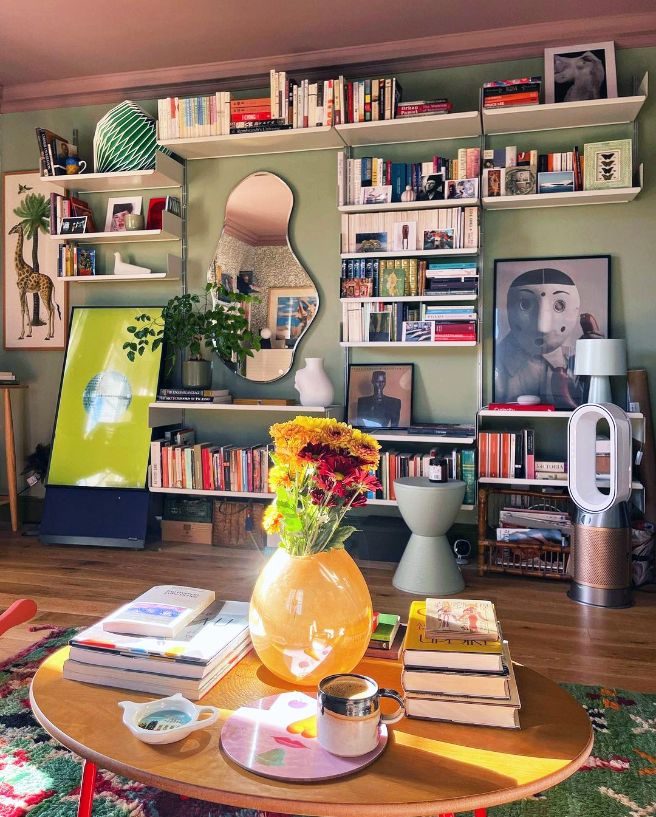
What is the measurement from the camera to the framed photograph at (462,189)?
12.2 ft

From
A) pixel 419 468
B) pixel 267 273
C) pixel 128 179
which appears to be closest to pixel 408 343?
pixel 419 468

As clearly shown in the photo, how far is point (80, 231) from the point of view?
14.3ft

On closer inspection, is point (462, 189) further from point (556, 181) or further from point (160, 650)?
point (160, 650)

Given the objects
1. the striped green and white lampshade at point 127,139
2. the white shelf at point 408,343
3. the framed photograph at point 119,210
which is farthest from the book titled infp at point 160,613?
the framed photograph at point 119,210

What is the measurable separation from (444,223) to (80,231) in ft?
7.43

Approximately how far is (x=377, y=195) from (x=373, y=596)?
2.15m

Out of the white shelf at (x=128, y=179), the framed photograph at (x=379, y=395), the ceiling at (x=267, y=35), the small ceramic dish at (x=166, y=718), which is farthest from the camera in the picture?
the white shelf at (x=128, y=179)

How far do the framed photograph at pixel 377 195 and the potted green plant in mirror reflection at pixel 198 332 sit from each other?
91 centimetres

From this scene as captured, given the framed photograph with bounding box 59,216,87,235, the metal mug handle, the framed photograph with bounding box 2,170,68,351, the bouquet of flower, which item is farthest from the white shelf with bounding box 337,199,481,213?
the metal mug handle

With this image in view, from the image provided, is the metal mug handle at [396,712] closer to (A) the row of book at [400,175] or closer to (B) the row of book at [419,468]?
(B) the row of book at [419,468]

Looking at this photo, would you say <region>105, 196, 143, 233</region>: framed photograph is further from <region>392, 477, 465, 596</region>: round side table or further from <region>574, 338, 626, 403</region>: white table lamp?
<region>574, 338, 626, 403</region>: white table lamp

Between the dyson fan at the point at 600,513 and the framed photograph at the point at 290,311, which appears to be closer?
the dyson fan at the point at 600,513

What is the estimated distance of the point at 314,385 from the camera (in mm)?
3932

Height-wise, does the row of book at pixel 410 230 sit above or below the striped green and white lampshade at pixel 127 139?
below
